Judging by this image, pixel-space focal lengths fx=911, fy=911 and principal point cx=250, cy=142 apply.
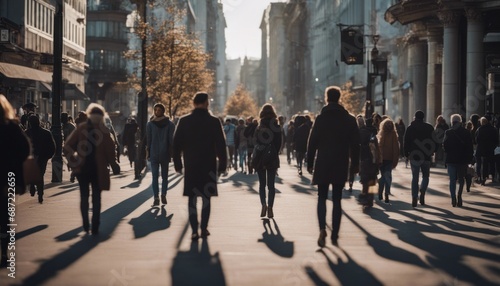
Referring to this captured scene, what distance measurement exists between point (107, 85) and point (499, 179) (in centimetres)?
6773

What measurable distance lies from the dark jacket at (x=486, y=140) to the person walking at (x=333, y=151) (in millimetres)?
13857

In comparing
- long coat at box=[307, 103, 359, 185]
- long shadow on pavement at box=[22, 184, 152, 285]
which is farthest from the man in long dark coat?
long shadow on pavement at box=[22, 184, 152, 285]

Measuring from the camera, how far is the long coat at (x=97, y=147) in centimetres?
1212

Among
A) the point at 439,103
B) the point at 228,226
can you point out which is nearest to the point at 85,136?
the point at 228,226

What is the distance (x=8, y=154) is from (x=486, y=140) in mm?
18041

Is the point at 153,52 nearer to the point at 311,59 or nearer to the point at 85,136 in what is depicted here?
the point at 85,136

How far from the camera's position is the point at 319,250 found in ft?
36.3

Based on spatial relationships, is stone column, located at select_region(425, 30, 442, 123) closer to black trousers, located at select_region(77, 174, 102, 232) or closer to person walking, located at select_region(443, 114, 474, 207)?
person walking, located at select_region(443, 114, 474, 207)

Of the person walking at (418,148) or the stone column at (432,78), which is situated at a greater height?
the stone column at (432,78)

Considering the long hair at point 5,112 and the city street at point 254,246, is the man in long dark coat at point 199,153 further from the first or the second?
the long hair at point 5,112

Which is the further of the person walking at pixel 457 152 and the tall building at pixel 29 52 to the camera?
the tall building at pixel 29 52

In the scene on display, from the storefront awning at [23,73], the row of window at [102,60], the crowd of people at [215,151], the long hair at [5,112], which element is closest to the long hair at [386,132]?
the crowd of people at [215,151]

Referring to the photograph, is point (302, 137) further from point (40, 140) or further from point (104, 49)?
point (104, 49)

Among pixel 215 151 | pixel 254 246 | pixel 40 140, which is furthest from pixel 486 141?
pixel 254 246
